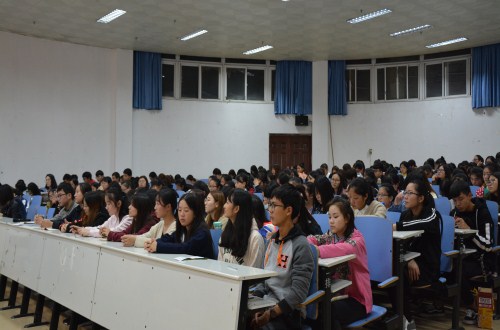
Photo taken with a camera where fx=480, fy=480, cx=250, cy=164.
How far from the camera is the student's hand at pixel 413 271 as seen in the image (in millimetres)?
3613

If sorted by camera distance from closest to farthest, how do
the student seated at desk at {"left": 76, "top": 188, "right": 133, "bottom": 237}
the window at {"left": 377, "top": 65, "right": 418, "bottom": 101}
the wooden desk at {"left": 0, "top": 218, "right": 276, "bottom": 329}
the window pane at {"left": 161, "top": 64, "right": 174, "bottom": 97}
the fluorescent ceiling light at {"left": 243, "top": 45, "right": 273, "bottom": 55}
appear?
1. the wooden desk at {"left": 0, "top": 218, "right": 276, "bottom": 329}
2. the student seated at desk at {"left": 76, "top": 188, "right": 133, "bottom": 237}
3. the fluorescent ceiling light at {"left": 243, "top": 45, "right": 273, "bottom": 55}
4. the window pane at {"left": 161, "top": 64, "right": 174, "bottom": 97}
5. the window at {"left": 377, "top": 65, "right": 418, "bottom": 101}

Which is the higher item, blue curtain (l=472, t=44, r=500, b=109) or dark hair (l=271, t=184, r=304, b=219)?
blue curtain (l=472, t=44, r=500, b=109)

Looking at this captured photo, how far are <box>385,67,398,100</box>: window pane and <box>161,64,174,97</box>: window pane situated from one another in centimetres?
649

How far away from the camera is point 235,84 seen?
1491 centimetres

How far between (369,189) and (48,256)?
2.85 metres

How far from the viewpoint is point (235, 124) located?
1473cm

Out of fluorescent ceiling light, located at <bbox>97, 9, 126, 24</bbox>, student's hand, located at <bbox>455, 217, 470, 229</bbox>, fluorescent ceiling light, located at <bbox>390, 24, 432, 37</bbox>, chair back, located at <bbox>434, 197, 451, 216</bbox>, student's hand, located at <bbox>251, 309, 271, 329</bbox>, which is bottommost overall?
student's hand, located at <bbox>251, 309, 271, 329</bbox>

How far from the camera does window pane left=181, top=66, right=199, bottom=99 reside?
14.4 meters

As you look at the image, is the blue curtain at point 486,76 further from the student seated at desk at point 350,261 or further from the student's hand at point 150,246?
the student's hand at point 150,246

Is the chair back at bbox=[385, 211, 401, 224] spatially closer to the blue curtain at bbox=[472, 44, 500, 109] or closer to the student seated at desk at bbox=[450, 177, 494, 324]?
the student seated at desk at bbox=[450, 177, 494, 324]

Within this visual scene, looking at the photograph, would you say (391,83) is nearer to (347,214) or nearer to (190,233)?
(347,214)

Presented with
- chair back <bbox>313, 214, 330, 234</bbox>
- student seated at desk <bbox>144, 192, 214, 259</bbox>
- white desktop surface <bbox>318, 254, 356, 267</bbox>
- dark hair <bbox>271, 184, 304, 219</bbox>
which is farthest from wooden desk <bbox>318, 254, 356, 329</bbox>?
chair back <bbox>313, 214, 330, 234</bbox>

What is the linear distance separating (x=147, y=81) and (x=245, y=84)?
3.07 m

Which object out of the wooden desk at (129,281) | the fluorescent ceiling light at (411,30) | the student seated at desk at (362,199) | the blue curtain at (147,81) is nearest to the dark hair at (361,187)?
the student seated at desk at (362,199)
